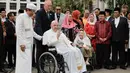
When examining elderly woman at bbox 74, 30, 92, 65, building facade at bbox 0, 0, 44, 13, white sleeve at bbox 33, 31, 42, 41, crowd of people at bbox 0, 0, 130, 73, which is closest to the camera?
white sleeve at bbox 33, 31, 42, 41

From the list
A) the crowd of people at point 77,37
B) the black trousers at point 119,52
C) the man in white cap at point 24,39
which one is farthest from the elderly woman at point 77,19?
the man in white cap at point 24,39

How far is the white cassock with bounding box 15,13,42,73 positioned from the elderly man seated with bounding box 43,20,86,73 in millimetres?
674

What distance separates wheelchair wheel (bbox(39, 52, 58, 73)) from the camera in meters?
8.08

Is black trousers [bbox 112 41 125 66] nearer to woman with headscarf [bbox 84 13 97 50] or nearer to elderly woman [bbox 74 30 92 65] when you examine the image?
woman with headscarf [bbox 84 13 97 50]

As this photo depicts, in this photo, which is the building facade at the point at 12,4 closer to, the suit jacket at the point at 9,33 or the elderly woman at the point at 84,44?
the suit jacket at the point at 9,33

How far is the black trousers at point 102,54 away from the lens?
9859 mm

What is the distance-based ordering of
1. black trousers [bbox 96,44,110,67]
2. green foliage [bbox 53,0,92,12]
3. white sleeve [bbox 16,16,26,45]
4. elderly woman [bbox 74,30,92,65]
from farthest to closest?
green foliage [bbox 53,0,92,12] < black trousers [bbox 96,44,110,67] < elderly woman [bbox 74,30,92,65] < white sleeve [bbox 16,16,26,45]

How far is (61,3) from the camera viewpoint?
627 inches

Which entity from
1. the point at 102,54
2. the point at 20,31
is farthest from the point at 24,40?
the point at 102,54

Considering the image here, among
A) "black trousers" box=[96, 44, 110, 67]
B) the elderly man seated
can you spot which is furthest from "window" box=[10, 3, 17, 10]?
the elderly man seated

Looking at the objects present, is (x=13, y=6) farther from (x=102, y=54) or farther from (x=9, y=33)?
(x=102, y=54)

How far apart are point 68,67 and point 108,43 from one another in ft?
6.47

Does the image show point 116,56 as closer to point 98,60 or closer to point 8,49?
point 98,60

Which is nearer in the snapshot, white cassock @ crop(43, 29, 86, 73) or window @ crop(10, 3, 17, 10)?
white cassock @ crop(43, 29, 86, 73)
